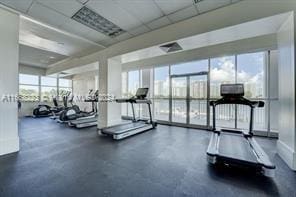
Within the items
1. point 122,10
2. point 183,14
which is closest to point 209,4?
point 183,14

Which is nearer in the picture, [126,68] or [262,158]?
[262,158]

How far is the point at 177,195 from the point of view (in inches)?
69.0

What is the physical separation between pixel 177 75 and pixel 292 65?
159 inches

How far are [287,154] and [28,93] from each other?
460 inches

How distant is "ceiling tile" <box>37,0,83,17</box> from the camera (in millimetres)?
2849

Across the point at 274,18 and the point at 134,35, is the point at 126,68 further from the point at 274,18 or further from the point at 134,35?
the point at 274,18

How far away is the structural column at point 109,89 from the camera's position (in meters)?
A: 5.26

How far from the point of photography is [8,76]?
9.98 ft

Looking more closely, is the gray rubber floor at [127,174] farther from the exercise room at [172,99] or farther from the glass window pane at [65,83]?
the glass window pane at [65,83]

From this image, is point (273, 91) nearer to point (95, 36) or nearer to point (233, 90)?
point (233, 90)

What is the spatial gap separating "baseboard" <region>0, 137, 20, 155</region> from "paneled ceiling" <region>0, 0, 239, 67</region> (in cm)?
271

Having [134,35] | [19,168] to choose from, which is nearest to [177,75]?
[134,35]

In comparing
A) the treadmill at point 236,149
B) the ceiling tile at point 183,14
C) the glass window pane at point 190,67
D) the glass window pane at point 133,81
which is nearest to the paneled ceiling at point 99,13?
the ceiling tile at point 183,14

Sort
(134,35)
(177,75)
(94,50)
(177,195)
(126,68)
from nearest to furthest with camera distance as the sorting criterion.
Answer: (177,195) → (134,35) → (94,50) → (177,75) → (126,68)
